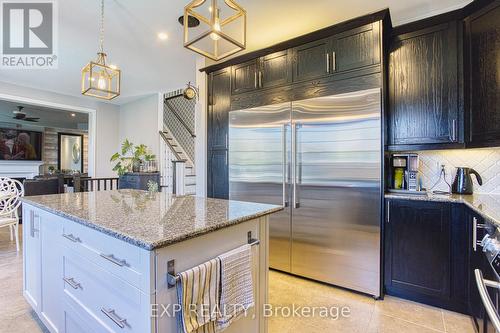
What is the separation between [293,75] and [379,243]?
6.05ft

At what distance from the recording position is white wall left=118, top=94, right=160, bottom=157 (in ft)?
18.6

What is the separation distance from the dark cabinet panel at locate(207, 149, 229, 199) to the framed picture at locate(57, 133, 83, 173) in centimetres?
715

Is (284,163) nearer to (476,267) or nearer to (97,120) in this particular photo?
(476,267)

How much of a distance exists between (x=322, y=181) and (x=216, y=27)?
167 cm

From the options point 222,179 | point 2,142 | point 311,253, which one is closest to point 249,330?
point 311,253

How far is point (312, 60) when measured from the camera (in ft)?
8.71

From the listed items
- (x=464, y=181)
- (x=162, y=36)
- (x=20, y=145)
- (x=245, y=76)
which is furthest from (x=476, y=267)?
(x=20, y=145)

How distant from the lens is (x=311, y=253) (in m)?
2.62

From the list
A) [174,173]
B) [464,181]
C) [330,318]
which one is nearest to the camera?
[330,318]

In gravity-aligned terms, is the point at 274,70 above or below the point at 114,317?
above

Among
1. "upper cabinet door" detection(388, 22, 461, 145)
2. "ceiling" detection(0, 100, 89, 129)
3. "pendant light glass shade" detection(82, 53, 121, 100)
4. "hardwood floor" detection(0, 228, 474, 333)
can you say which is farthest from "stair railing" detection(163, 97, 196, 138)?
"upper cabinet door" detection(388, 22, 461, 145)

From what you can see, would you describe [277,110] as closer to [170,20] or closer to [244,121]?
[244,121]

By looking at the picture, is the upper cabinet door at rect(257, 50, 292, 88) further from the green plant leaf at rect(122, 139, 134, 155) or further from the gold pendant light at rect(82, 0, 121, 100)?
the green plant leaf at rect(122, 139, 134, 155)

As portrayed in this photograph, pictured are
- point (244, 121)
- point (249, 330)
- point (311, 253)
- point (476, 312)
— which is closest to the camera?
point (249, 330)
